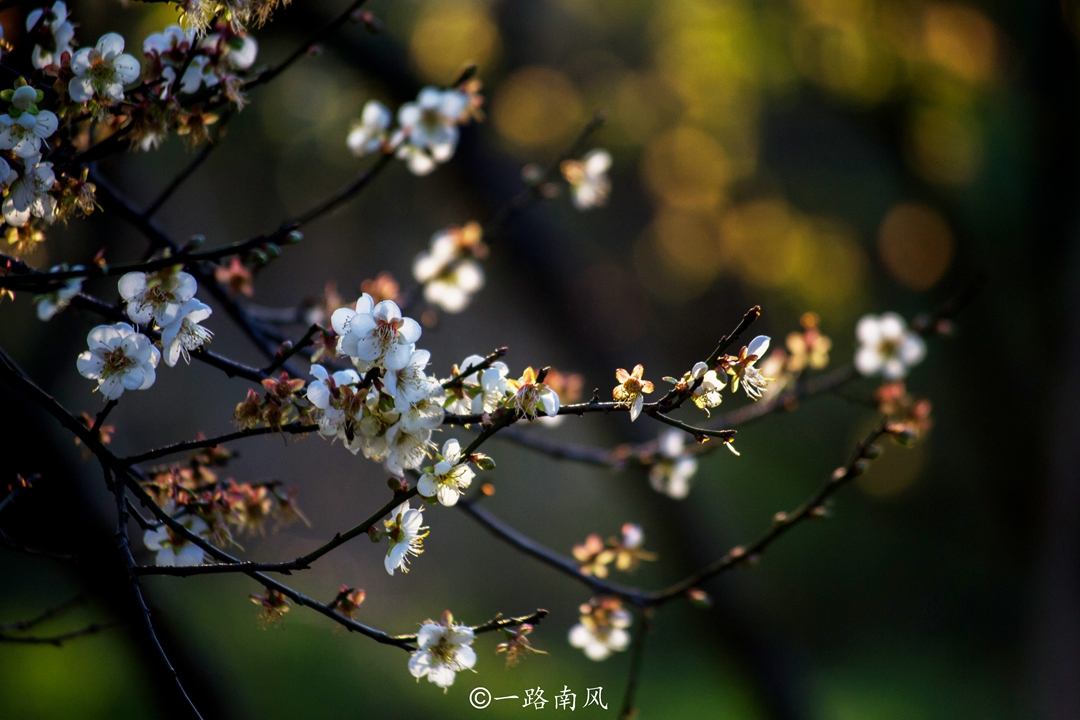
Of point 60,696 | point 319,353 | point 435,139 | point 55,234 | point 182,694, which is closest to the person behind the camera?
point 182,694

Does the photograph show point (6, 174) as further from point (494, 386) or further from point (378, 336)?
point (494, 386)

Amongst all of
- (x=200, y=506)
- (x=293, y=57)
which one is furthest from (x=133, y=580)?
(x=293, y=57)

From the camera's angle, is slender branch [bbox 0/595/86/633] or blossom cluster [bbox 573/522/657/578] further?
blossom cluster [bbox 573/522/657/578]

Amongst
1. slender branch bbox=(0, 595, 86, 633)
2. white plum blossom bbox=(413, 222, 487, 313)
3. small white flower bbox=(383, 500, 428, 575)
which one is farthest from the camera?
white plum blossom bbox=(413, 222, 487, 313)

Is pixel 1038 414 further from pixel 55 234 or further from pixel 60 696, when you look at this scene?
pixel 60 696

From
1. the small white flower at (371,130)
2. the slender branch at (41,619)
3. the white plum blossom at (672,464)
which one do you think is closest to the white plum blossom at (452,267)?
the small white flower at (371,130)

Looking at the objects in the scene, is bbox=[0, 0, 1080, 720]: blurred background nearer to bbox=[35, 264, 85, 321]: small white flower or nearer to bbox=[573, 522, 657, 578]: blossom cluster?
bbox=[35, 264, 85, 321]: small white flower

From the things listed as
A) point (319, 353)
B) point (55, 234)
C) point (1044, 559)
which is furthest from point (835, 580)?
point (319, 353)

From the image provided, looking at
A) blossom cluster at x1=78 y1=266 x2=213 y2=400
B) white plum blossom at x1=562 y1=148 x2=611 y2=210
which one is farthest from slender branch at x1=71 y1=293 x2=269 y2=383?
white plum blossom at x1=562 y1=148 x2=611 y2=210
